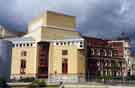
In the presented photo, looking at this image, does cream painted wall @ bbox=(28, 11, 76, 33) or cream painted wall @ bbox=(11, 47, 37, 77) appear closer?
cream painted wall @ bbox=(11, 47, 37, 77)

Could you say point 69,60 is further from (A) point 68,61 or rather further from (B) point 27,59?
(B) point 27,59

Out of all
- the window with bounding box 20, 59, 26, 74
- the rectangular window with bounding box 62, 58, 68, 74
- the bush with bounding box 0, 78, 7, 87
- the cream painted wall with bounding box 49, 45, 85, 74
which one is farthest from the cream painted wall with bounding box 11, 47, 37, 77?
the bush with bounding box 0, 78, 7, 87

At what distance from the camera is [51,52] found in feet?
375

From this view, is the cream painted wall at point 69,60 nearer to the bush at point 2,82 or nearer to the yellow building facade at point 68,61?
the yellow building facade at point 68,61

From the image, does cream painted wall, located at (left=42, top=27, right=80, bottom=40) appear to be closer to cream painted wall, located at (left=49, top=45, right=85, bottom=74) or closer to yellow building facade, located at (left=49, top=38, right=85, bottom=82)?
cream painted wall, located at (left=49, top=45, right=85, bottom=74)

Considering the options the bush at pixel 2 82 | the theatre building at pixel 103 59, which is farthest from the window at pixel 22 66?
the bush at pixel 2 82

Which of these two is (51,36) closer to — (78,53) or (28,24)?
(78,53)

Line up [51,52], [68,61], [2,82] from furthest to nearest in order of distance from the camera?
[51,52], [68,61], [2,82]

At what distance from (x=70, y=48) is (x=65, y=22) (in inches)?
560

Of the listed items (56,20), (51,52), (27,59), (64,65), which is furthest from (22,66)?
(56,20)

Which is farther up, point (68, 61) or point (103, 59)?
point (103, 59)

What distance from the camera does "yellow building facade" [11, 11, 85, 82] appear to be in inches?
4306

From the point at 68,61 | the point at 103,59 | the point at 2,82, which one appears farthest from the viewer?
the point at 103,59

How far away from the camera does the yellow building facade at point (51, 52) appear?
109 m
